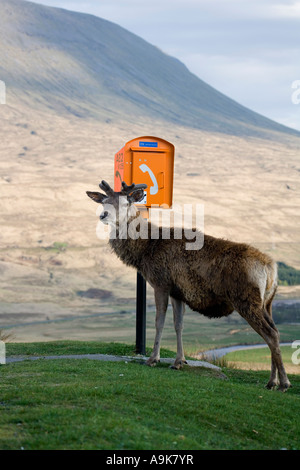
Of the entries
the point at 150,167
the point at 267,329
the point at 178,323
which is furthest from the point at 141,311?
the point at 267,329

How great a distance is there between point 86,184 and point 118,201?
9657 centimetres

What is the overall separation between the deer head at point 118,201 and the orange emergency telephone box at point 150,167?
139 centimetres

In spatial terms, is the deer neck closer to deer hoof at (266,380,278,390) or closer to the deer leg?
the deer leg

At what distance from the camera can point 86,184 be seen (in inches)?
4240

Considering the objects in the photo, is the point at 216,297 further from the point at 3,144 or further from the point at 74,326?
the point at 3,144

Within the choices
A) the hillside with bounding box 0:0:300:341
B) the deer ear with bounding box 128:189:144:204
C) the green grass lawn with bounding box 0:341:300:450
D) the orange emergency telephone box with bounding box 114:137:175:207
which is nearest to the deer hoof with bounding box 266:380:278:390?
the green grass lawn with bounding box 0:341:300:450

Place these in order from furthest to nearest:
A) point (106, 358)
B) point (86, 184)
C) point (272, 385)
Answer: point (86, 184)
point (106, 358)
point (272, 385)

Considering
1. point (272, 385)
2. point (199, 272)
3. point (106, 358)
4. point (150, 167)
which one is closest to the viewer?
point (272, 385)

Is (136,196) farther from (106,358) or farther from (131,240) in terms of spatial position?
(106,358)

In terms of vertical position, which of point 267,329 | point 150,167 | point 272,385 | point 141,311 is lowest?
point 272,385

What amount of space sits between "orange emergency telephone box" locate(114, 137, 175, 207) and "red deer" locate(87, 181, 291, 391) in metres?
1.27

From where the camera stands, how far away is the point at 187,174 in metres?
126

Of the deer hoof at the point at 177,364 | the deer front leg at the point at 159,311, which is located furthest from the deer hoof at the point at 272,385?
the deer front leg at the point at 159,311

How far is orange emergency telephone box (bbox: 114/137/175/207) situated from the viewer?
13.3 m
